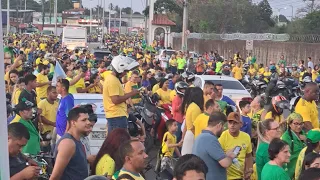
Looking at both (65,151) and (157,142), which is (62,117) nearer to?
(65,151)

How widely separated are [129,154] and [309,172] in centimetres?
143

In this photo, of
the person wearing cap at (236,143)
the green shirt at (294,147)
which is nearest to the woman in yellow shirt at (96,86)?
the person wearing cap at (236,143)

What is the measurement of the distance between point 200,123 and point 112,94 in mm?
1379

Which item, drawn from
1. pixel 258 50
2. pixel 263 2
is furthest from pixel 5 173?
pixel 263 2

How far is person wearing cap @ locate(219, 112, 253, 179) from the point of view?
7930 millimetres

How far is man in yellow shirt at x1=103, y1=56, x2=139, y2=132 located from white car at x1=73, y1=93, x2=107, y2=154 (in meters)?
2.21

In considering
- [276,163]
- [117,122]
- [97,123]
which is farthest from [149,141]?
[276,163]

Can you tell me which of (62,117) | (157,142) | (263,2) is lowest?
(157,142)

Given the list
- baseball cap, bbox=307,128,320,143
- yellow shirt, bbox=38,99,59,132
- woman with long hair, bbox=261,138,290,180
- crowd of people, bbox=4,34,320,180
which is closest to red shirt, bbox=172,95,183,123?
crowd of people, bbox=4,34,320,180

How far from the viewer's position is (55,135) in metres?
10.3

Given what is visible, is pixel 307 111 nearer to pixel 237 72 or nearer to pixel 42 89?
pixel 42 89

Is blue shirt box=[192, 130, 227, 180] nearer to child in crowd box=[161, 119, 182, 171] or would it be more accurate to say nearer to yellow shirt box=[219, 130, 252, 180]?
yellow shirt box=[219, 130, 252, 180]

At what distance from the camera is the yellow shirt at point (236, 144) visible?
26.1 ft

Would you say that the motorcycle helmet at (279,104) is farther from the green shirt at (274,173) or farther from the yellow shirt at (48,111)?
the yellow shirt at (48,111)
